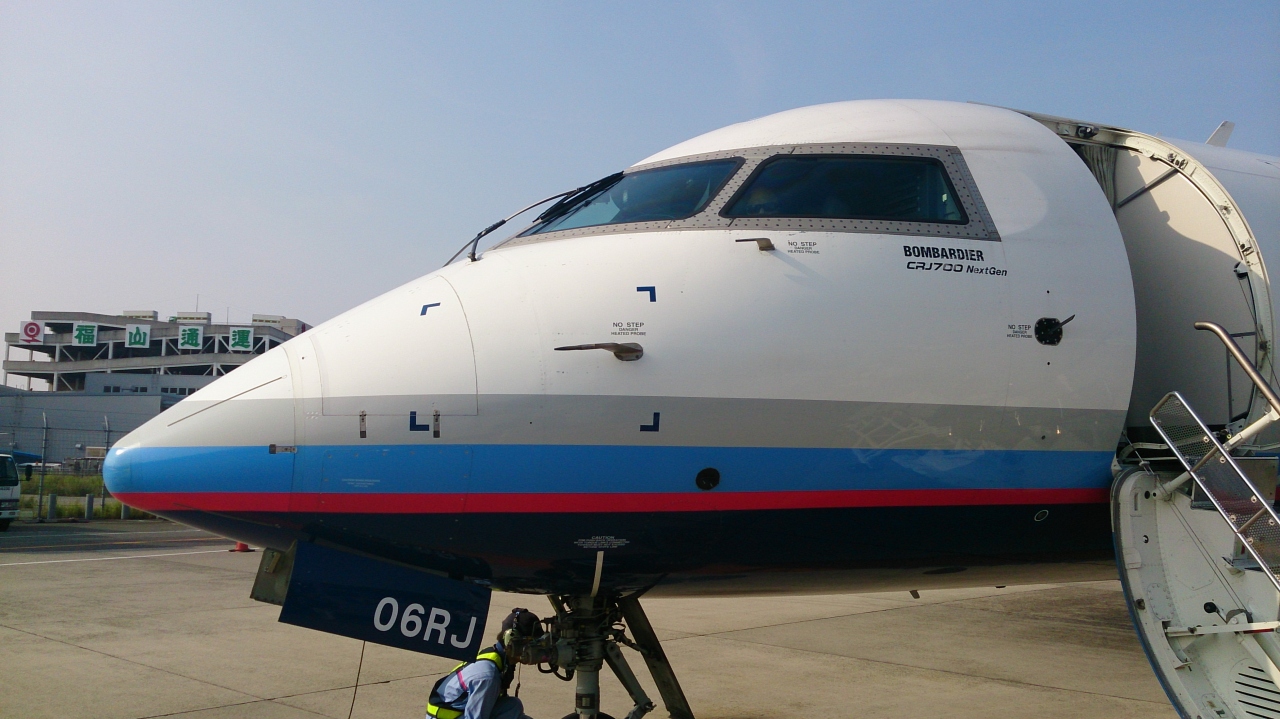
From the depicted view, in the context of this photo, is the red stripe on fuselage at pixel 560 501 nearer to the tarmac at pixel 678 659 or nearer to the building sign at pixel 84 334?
the tarmac at pixel 678 659

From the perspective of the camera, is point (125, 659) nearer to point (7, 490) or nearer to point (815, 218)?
point (815, 218)

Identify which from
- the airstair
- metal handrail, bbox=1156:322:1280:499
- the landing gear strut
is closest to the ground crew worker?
the landing gear strut

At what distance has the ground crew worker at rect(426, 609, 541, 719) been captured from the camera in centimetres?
567

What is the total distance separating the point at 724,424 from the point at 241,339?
244 ft

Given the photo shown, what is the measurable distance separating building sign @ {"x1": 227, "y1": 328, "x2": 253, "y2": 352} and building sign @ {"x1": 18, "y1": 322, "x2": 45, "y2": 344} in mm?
17484

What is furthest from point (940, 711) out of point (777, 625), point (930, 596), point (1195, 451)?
point (930, 596)

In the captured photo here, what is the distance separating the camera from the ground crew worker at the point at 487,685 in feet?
18.6

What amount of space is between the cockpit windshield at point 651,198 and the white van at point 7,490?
24710 mm

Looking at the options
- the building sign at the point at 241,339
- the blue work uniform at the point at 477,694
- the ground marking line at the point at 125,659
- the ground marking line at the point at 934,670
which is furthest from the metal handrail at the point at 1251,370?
the building sign at the point at 241,339

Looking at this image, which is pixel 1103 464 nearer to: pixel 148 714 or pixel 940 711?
pixel 940 711

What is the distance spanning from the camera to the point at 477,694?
5.66m

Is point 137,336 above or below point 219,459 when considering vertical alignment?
above

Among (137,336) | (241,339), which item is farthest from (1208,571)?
(137,336)

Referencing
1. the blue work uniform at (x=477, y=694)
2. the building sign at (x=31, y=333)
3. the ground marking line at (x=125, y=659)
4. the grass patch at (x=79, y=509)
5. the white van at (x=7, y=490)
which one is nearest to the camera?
the blue work uniform at (x=477, y=694)
